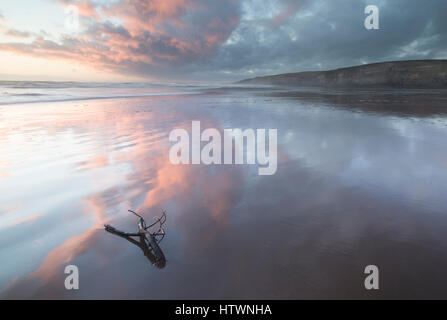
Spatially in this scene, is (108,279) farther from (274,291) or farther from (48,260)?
(274,291)

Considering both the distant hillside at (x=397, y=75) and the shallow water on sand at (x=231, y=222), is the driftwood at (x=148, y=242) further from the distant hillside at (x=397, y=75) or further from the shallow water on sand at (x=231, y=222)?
the distant hillside at (x=397, y=75)

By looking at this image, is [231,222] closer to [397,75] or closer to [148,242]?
[148,242]

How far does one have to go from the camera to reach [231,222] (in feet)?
10.1

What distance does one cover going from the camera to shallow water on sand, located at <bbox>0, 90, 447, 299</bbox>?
2148 mm

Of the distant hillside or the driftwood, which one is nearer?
the driftwood

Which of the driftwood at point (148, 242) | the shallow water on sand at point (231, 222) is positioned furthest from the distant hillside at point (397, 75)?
the driftwood at point (148, 242)

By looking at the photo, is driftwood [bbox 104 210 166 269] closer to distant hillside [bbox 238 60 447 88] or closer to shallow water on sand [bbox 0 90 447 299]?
shallow water on sand [bbox 0 90 447 299]

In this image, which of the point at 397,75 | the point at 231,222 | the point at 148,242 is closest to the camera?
the point at 148,242

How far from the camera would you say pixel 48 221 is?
312 centimetres

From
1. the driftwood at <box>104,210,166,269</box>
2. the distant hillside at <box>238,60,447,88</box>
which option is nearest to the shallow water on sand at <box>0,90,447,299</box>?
the driftwood at <box>104,210,166,269</box>

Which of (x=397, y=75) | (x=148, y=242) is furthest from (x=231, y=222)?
(x=397, y=75)

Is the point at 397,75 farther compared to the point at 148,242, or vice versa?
the point at 397,75

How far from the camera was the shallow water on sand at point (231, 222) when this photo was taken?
215 cm

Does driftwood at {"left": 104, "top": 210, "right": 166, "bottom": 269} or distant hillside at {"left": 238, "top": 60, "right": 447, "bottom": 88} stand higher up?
distant hillside at {"left": 238, "top": 60, "right": 447, "bottom": 88}
